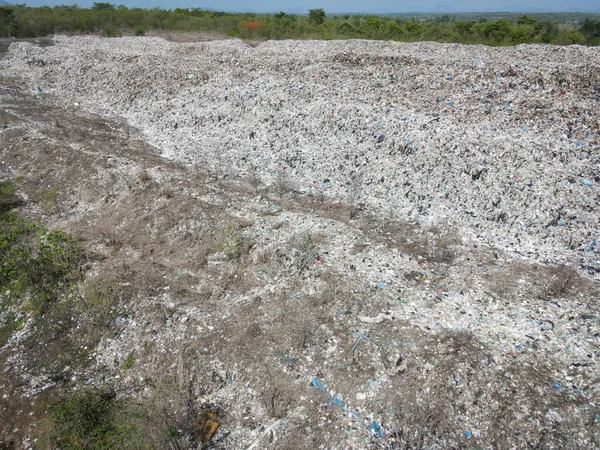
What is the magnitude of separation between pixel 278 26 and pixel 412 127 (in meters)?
19.6

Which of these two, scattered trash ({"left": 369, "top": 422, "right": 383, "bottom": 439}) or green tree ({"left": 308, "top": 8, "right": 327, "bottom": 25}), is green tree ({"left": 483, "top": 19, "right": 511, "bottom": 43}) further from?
scattered trash ({"left": 369, "top": 422, "right": 383, "bottom": 439})

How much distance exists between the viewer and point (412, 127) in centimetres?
808

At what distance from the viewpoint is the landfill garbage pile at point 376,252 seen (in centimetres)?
384

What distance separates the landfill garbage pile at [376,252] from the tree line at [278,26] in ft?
30.4

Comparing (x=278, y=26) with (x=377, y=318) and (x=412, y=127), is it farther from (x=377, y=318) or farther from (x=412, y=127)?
(x=377, y=318)

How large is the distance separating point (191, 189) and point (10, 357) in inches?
149

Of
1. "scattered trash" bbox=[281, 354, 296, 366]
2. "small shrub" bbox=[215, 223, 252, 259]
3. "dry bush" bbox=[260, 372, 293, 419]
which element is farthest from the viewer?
"small shrub" bbox=[215, 223, 252, 259]

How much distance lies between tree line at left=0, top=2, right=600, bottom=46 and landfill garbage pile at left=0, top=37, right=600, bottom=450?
9253mm

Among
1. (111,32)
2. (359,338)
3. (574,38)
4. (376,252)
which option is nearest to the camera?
(359,338)

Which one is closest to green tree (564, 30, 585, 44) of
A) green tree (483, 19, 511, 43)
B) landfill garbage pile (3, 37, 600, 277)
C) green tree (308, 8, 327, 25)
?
green tree (483, 19, 511, 43)

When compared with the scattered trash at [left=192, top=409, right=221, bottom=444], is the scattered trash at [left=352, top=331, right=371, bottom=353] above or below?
above

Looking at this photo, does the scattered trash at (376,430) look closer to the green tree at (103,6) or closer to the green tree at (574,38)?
the green tree at (574,38)

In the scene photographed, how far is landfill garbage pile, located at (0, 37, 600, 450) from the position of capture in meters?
3.84

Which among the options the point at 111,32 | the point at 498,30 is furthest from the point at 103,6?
the point at 498,30
